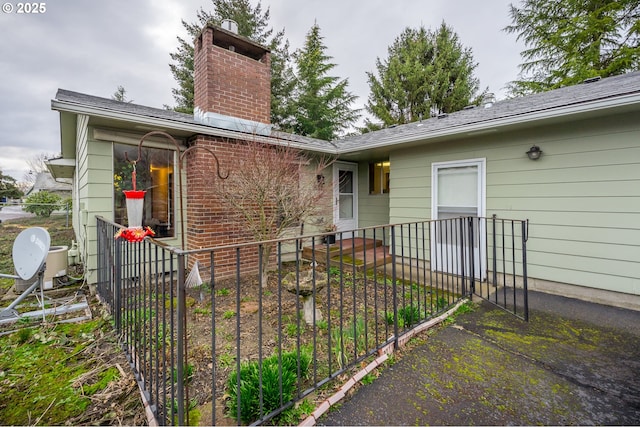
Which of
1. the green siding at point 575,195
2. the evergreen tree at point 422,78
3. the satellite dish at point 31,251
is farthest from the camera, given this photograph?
the evergreen tree at point 422,78

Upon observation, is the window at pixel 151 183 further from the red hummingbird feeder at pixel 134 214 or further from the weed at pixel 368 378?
the weed at pixel 368 378

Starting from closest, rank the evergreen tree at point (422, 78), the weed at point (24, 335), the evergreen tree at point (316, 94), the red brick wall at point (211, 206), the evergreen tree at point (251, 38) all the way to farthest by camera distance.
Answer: the weed at point (24, 335)
the red brick wall at point (211, 206)
the evergreen tree at point (251, 38)
the evergreen tree at point (316, 94)
the evergreen tree at point (422, 78)

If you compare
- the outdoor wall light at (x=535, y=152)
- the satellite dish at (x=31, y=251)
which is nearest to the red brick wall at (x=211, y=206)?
the satellite dish at (x=31, y=251)

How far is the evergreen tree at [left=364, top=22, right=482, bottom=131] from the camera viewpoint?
14.4 meters

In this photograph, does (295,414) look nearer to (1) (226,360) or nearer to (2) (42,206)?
(1) (226,360)

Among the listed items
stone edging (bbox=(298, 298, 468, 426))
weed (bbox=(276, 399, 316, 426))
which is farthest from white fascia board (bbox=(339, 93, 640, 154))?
weed (bbox=(276, 399, 316, 426))

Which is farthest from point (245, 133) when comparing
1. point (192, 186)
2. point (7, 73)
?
point (7, 73)

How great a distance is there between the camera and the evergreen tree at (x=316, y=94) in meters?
14.2

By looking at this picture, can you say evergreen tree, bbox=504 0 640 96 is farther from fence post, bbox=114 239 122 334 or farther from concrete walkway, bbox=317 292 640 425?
fence post, bbox=114 239 122 334

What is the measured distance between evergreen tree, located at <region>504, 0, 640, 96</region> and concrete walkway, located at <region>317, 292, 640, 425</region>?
1078 centimetres

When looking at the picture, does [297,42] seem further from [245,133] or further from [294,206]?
[294,206]

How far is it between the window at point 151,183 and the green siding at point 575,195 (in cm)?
523

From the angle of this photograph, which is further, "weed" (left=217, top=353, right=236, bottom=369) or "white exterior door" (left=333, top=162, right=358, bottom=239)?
"white exterior door" (left=333, top=162, right=358, bottom=239)

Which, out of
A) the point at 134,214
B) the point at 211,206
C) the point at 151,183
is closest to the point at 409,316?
the point at 134,214
